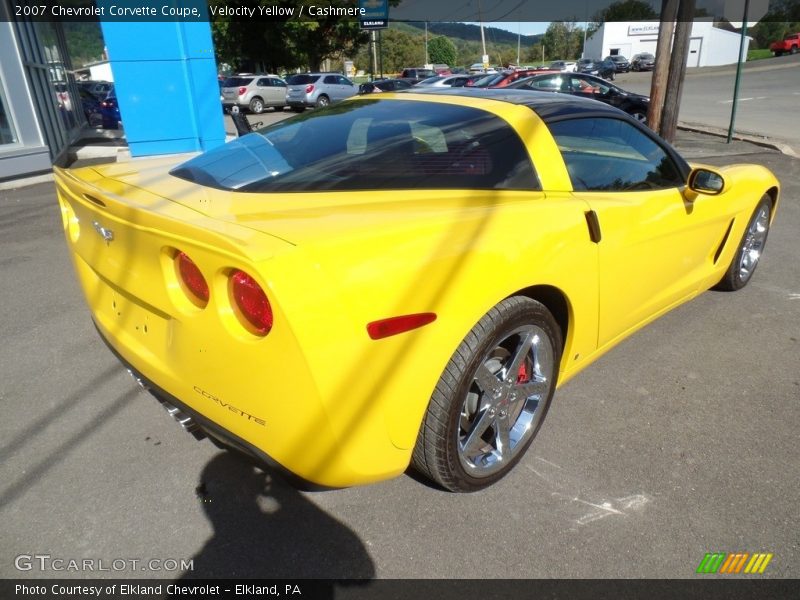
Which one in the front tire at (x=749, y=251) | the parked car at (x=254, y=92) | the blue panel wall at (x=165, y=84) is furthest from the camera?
the parked car at (x=254, y=92)

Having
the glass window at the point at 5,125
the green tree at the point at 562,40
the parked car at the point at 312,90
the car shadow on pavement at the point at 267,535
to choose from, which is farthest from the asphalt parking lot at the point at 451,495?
the green tree at the point at 562,40

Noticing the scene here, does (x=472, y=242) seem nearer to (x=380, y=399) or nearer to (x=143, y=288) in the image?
(x=380, y=399)

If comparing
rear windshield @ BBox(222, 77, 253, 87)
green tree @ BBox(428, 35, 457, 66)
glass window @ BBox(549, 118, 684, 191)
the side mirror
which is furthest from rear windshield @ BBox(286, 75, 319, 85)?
green tree @ BBox(428, 35, 457, 66)

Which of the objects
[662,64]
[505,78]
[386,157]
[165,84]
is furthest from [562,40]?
[386,157]

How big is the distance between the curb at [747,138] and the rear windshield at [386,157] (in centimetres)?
972

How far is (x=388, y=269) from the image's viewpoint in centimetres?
162

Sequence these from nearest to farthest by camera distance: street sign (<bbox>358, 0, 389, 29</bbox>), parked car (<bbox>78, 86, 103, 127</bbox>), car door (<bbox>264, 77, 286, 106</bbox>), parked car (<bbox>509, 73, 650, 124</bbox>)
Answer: parked car (<bbox>509, 73, 650, 124</bbox>) < parked car (<bbox>78, 86, 103, 127</bbox>) < car door (<bbox>264, 77, 286, 106</bbox>) < street sign (<bbox>358, 0, 389, 29</bbox>)

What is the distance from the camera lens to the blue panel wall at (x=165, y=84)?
8.33 metres

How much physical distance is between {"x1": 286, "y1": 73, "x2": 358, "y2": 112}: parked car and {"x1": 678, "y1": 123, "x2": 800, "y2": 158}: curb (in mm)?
13146

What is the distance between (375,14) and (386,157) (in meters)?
32.7

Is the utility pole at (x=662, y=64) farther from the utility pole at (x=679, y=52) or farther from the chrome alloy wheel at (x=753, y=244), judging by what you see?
the chrome alloy wheel at (x=753, y=244)

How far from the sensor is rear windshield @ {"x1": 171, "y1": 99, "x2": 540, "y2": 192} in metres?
2.19

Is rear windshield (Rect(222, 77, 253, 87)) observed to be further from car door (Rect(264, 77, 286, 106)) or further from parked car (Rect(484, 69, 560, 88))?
parked car (Rect(484, 69, 560, 88))

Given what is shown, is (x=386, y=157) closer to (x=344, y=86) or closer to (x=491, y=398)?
(x=491, y=398)
